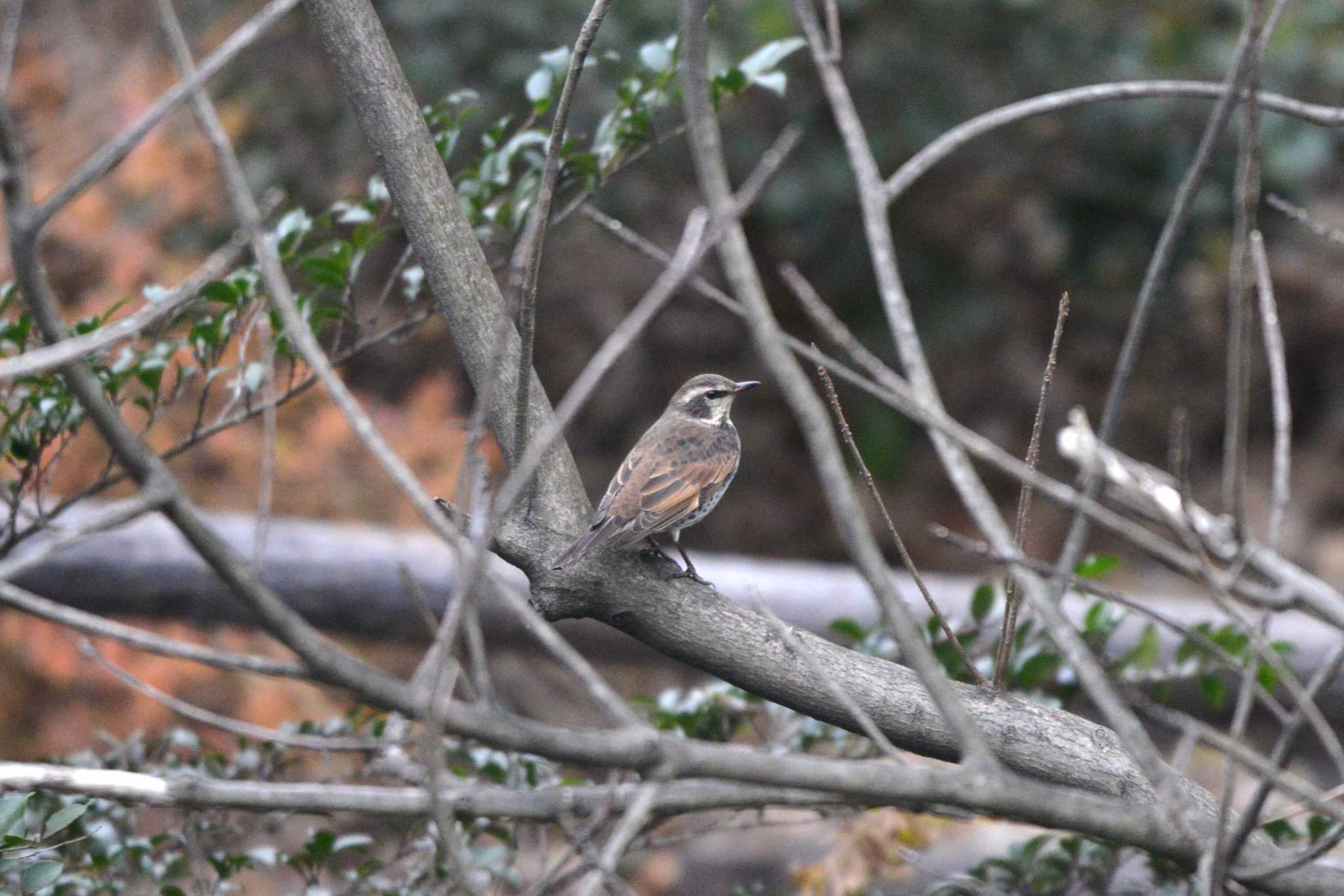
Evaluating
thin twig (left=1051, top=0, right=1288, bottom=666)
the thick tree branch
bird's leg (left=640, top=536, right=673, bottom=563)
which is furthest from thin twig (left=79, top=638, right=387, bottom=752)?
bird's leg (left=640, top=536, right=673, bottom=563)

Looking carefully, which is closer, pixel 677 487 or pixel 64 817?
pixel 64 817

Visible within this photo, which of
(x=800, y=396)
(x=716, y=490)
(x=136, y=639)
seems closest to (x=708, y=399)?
(x=716, y=490)

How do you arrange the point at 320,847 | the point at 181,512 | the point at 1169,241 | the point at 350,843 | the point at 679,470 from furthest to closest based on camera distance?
the point at 679,470
the point at 350,843
the point at 320,847
the point at 1169,241
the point at 181,512

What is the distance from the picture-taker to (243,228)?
5.26 ft

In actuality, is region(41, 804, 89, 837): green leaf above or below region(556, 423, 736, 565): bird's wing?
above

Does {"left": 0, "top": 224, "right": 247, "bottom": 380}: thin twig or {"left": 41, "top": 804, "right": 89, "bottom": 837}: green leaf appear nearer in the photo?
{"left": 0, "top": 224, "right": 247, "bottom": 380}: thin twig

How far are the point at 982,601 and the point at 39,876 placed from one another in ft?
7.84

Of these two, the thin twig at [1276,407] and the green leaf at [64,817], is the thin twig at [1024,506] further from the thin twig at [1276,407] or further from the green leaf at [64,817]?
the green leaf at [64,817]

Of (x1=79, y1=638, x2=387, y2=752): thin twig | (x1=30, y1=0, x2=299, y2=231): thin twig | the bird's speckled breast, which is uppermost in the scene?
(x1=30, y1=0, x2=299, y2=231): thin twig

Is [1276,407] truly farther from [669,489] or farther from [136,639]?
[669,489]

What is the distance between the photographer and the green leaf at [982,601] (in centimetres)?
349

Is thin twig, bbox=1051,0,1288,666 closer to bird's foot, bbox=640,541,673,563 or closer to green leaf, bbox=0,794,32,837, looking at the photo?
bird's foot, bbox=640,541,673,563

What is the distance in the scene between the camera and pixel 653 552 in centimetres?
361

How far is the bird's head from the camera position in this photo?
488 cm
